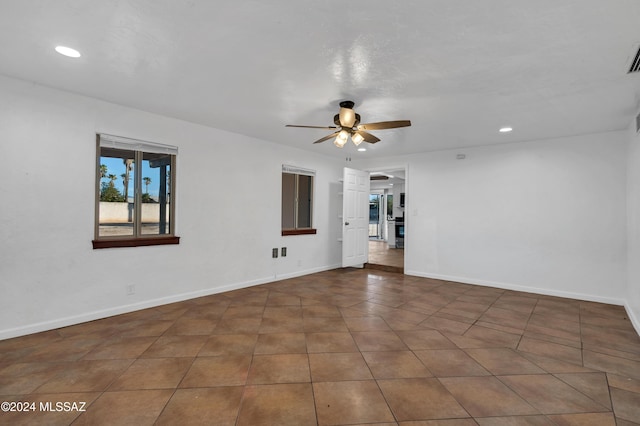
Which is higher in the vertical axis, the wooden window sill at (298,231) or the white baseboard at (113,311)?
the wooden window sill at (298,231)

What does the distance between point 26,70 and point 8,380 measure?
2587 millimetres

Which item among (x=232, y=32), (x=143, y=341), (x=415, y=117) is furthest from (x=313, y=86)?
(x=143, y=341)

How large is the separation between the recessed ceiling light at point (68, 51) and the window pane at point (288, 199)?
3692 mm

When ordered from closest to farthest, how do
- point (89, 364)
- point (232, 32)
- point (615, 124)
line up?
point (232, 32) < point (89, 364) < point (615, 124)

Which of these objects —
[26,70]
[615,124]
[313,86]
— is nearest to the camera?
[26,70]

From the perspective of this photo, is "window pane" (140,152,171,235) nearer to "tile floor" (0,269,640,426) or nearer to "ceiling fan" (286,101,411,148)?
"tile floor" (0,269,640,426)

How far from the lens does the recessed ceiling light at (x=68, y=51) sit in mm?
2262

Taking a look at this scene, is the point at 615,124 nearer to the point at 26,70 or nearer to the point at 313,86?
the point at 313,86

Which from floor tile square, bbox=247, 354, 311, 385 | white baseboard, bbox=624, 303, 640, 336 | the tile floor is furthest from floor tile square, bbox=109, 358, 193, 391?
white baseboard, bbox=624, 303, 640, 336

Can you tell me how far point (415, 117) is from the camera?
12.1 ft

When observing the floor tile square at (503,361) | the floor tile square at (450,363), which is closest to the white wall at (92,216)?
the floor tile square at (450,363)

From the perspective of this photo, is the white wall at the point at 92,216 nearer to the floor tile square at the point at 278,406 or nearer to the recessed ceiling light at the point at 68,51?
the recessed ceiling light at the point at 68,51

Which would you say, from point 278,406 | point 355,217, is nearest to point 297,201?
point 355,217

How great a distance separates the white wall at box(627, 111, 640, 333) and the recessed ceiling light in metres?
5.65
